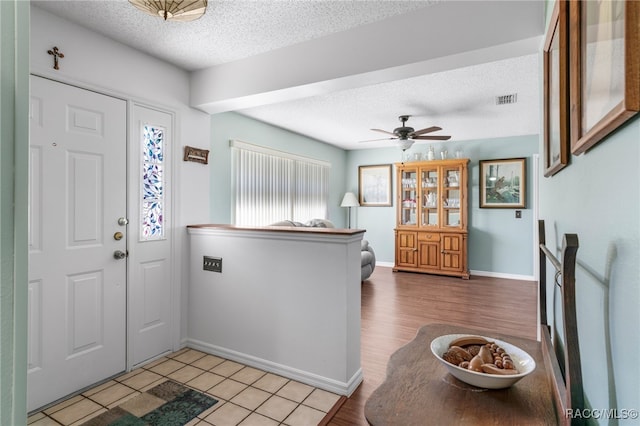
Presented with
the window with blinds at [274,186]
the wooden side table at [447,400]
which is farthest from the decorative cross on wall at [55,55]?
the wooden side table at [447,400]

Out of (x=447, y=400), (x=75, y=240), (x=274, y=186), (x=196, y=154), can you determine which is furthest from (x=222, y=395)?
(x=274, y=186)

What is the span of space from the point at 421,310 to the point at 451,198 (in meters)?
2.79

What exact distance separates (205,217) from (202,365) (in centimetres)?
136

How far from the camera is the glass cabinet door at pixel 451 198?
602 centimetres

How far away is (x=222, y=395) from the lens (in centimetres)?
228

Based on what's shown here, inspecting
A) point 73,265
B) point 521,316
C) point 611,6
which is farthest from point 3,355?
point 521,316

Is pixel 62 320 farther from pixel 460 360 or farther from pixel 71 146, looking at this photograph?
pixel 460 360

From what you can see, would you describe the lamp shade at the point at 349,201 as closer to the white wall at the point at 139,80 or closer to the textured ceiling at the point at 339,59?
the textured ceiling at the point at 339,59

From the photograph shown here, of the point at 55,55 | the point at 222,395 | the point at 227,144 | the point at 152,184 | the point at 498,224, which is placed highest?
the point at 55,55

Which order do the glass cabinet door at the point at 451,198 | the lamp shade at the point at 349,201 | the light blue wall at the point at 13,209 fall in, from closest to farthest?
the light blue wall at the point at 13,209, the glass cabinet door at the point at 451,198, the lamp shade at the point at 349,201

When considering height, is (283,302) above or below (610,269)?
below

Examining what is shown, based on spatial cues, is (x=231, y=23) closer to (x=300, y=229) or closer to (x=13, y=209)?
(x=300, y=229)

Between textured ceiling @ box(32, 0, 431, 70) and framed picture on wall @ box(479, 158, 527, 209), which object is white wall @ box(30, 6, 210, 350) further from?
framed picture on wall @ box(479, 158, 527, 209)

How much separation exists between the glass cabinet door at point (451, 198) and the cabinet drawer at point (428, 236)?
253 millimetres
